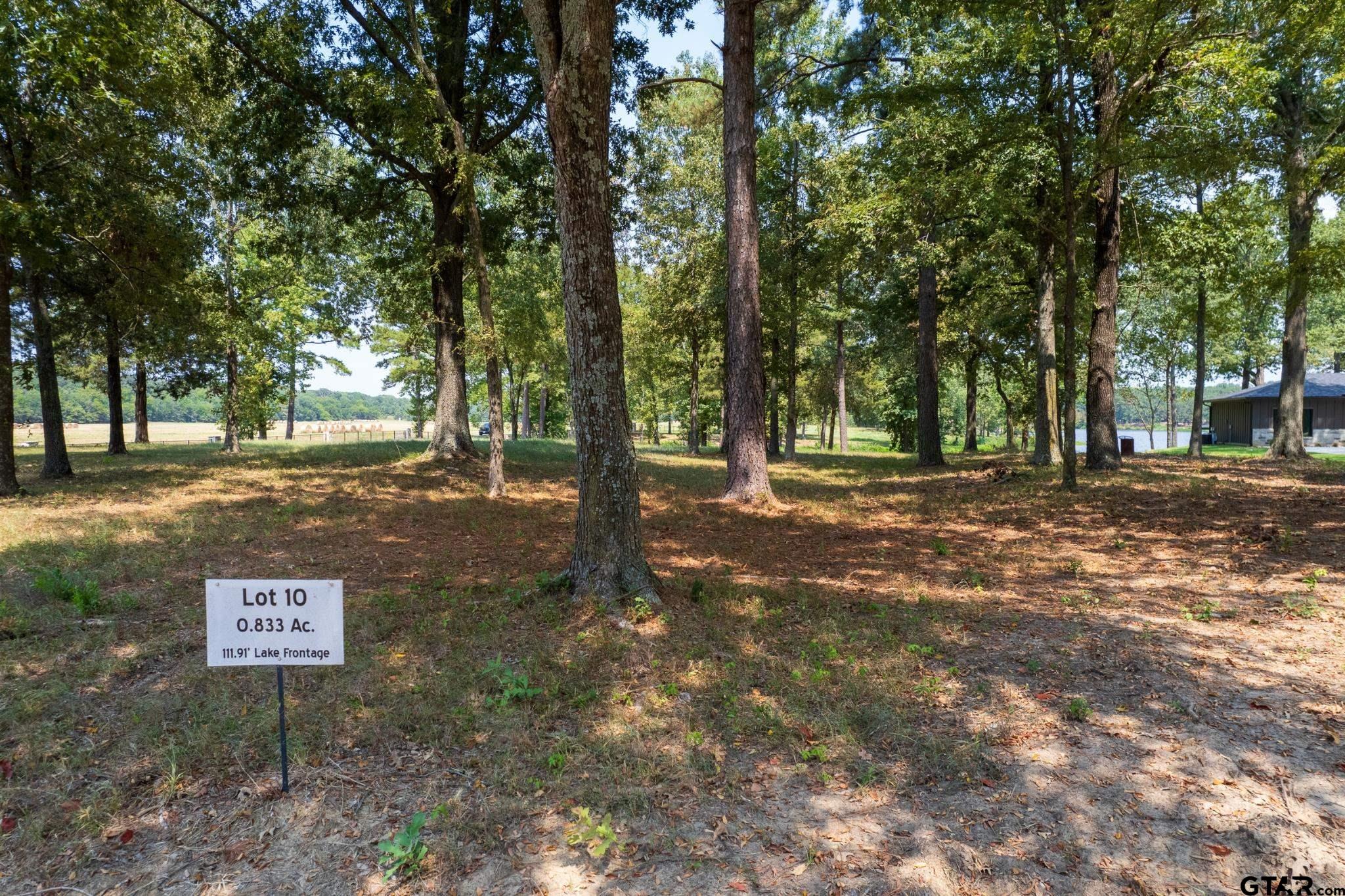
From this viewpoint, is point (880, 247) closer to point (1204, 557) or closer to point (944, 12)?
point (944, 12)

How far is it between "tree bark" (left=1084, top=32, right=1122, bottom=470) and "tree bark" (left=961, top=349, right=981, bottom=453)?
1411 cm

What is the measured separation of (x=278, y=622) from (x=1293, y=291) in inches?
731

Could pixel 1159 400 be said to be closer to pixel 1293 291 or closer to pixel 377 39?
pixel 1293 291

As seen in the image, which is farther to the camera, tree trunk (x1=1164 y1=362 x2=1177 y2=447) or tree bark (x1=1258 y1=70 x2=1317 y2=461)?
tree trunk (x1=1164 y1=362 x2=1177 y2=447)

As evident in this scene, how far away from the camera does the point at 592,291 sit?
5.36 meters

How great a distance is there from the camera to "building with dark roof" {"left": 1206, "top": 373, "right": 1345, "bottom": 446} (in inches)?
1330

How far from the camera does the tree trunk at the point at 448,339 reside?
15328 mm

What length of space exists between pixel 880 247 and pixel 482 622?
15.0 m

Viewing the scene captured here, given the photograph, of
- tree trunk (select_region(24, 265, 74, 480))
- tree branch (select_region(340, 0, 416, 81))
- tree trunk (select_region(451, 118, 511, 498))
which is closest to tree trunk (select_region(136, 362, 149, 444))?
tree trunk (select_region(24, 265, 74, 480))

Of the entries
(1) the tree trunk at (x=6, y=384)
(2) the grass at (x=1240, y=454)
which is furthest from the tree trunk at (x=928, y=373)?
(1) the tree trunk at (x=6, y=384)

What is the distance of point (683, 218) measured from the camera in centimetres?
2469

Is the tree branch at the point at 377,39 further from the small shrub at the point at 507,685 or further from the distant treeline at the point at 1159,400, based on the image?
the distant treeline at the point at 1159,400

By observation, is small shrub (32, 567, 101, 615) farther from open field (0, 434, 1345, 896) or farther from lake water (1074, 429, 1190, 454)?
lake water (1074, 429, 1190, 454)

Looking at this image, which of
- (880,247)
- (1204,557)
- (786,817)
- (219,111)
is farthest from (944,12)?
(219,111)
